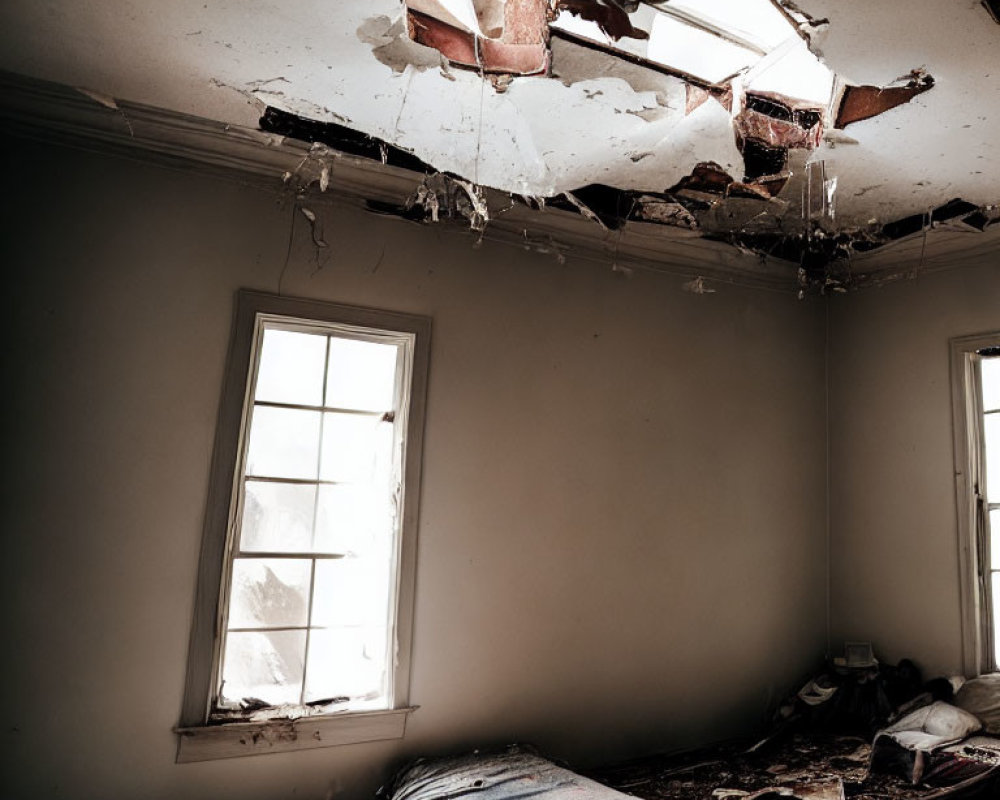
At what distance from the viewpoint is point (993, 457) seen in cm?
380

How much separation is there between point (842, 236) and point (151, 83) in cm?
336

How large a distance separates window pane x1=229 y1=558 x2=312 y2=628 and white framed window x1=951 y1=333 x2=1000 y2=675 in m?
3.22

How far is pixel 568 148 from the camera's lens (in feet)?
9.85

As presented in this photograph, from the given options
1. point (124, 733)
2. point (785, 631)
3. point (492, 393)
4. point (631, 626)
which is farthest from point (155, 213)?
point (785, 631)

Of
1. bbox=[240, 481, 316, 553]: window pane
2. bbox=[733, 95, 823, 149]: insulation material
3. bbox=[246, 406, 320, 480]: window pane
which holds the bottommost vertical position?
bbox=[240, 481, 316, 553]: window pane

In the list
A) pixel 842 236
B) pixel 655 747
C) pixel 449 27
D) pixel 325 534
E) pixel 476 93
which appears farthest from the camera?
pixel 842 236

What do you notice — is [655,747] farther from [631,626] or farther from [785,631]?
[785,631]

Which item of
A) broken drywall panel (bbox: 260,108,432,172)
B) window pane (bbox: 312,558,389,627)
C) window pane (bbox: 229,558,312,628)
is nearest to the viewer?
broken drywall panel (bbox: 260,108,432,172)

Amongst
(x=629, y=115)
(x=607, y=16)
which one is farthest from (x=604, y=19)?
(x=629, y=115)

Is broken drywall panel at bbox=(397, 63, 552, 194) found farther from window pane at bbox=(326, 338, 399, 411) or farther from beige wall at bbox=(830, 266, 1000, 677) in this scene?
beige wall at bbox=(830, 266, 1000, 677)

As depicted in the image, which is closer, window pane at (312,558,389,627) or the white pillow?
window pane at (312,558,389,627)

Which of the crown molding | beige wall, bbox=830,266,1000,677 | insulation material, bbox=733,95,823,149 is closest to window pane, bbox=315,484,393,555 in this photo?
the crown molding

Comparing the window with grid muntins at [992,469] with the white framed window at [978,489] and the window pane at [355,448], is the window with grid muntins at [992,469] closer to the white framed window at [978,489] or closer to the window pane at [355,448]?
the white framed window at [978,489]

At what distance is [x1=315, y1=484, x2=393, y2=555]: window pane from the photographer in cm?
318
